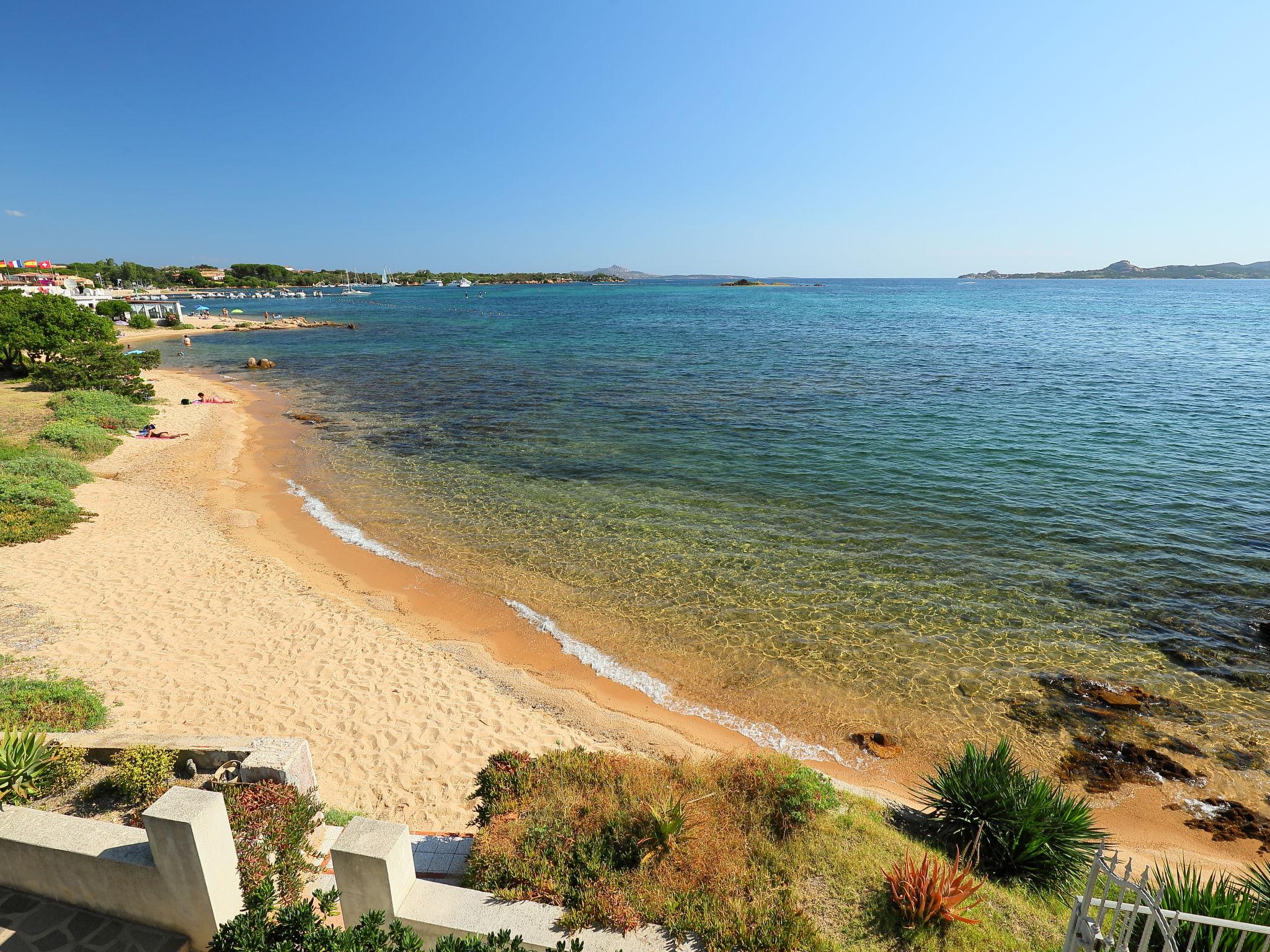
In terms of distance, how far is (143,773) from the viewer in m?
7.65

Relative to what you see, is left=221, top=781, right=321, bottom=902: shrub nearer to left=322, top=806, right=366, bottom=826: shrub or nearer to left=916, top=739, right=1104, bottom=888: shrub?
left=322, top=806, right=366, bottom=826: shrub

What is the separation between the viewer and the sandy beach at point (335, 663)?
9633 millimetres

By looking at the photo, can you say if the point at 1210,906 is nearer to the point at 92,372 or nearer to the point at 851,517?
the point at 851,517

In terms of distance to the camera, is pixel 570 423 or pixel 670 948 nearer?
pixel 670 948

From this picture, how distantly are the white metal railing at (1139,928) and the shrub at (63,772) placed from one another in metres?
10.9

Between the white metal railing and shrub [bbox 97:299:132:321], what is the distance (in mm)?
95475

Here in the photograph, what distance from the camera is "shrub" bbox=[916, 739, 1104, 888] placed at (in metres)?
7.24

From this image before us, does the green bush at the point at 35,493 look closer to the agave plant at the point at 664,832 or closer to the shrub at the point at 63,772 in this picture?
the shrub at the point at 63,772

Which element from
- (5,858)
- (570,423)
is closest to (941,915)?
(5,858)

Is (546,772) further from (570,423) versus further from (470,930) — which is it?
(570,423)

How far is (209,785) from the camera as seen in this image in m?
7.61

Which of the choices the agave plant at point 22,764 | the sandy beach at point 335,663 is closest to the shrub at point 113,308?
the sandy beach at point 335,663

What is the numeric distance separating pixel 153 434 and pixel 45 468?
9.54 m

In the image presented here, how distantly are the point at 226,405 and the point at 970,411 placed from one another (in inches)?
1716
